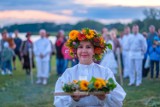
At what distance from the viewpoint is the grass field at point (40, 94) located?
38.4ft

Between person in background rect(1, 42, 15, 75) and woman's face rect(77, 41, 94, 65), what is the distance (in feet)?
47.7

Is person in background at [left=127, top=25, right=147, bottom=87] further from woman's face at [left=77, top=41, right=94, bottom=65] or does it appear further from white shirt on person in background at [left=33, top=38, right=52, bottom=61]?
woman's face at [left=77, top=41, right=94, bottom=65]

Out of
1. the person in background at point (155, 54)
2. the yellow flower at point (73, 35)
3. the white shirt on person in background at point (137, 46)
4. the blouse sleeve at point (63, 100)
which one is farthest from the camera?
the person in background at point (155, 54)

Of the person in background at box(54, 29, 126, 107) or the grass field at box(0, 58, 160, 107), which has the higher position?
the person in background at box(54, 29, 126, 107)

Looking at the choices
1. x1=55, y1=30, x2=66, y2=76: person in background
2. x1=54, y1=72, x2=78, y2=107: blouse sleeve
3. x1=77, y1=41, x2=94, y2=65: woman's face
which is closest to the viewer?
x1=54, y1=72, x2=78, y2=107: blouse sleeve

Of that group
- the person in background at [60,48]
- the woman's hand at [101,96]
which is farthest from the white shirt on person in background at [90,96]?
the person in background at [60,48]

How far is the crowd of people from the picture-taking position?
15.0 meters

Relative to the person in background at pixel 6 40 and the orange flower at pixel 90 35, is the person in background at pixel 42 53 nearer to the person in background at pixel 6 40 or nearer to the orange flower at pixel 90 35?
the person in background at pixel 6 40

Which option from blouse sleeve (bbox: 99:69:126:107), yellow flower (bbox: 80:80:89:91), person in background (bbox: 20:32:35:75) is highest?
yellow flower (bbox: 80:80:89:91)

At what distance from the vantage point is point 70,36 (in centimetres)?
620

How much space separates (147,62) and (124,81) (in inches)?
51.5

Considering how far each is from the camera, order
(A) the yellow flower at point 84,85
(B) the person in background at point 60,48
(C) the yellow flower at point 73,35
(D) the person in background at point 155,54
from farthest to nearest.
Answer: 1. (B) the person in background at point 60,48
2. (D) the person in background at point 155,54
3. (C) the yellow flower at point 73,35
4. (A) the yellow flower at point 84,85

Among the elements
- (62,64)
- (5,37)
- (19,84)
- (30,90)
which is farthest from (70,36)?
(5,37)

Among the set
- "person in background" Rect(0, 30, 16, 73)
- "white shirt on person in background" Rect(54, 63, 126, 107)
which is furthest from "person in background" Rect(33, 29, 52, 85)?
"white shirt on person in background" Rect(54, 63, 126, 107)
